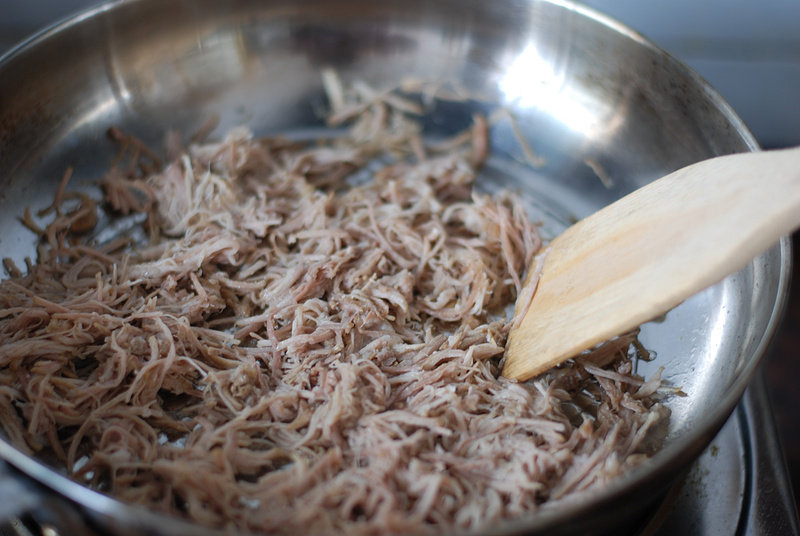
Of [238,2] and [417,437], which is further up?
[238,2]

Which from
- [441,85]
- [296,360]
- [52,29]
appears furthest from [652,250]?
[52,29]

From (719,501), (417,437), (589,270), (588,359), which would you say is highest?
(589,270)

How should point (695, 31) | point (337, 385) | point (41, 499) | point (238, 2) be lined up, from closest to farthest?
1. point (41, 499)
2. point (337, 385)
3. point (238, 2)
4. point (695, 31)

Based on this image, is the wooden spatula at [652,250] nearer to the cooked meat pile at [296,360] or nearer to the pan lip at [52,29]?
the cooked meat pile at [296,360]

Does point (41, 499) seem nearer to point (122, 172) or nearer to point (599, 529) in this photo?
point (599, 529)

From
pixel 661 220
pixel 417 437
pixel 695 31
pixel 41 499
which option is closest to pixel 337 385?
pixel 417 437

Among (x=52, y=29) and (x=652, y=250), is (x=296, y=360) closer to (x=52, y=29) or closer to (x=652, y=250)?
(x=652, y=250)

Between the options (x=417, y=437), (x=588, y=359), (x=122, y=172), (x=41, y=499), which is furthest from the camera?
(x=122, y=172)
